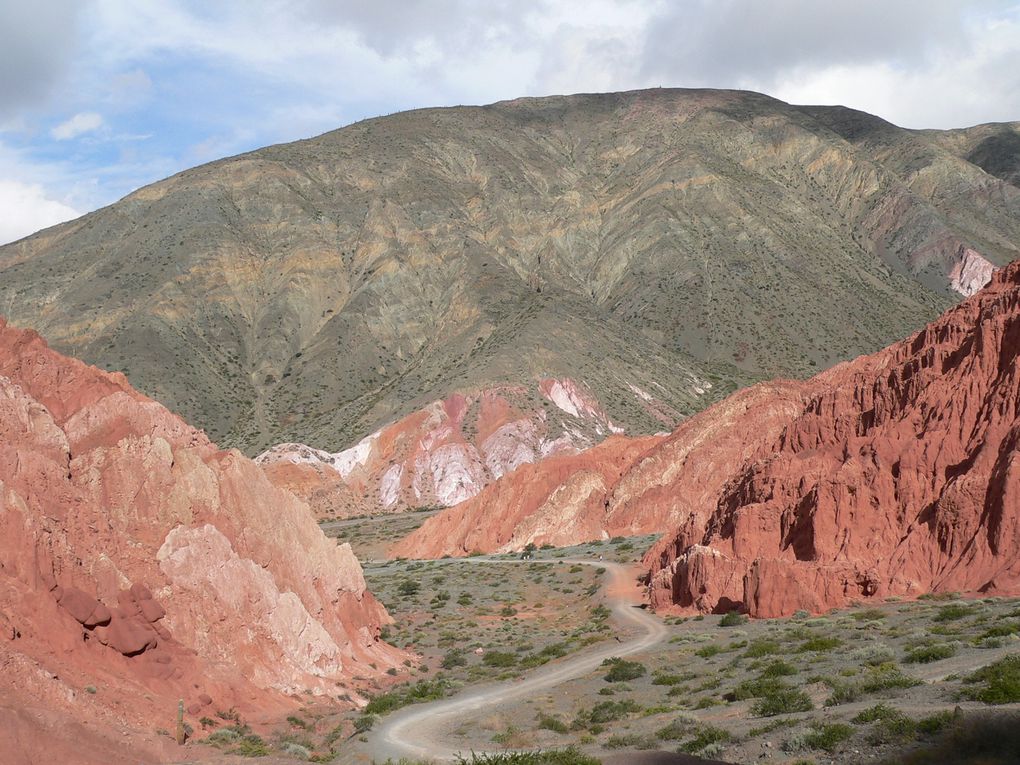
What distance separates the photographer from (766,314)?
145000 mm

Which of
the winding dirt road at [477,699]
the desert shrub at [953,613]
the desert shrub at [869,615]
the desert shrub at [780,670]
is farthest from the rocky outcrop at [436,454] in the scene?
the desert shrub at [780,670]

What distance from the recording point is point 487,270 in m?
146

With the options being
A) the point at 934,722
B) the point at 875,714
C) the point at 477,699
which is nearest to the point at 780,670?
the point at 875,714

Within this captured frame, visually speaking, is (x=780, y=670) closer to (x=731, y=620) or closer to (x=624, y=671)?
(x=624, y=671)

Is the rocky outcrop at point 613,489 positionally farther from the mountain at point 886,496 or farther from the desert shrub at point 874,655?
the desert shrub at point 874,655

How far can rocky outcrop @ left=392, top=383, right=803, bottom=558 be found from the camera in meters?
70.3

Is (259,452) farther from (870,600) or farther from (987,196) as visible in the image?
(987,196)

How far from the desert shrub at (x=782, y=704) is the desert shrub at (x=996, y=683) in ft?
10.2

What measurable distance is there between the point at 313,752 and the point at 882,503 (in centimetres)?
2569

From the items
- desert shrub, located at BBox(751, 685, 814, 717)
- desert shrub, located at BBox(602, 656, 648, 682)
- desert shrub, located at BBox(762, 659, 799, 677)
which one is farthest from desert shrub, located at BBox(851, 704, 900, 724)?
desert shrub, located at BBox(602, 656, 648, 682)

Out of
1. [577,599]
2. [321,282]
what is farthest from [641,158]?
[577,599]

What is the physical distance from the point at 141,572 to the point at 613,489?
53554mm

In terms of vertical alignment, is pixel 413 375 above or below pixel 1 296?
below

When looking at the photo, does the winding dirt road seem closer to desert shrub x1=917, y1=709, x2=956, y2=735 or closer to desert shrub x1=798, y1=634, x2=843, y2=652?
desert shrub x1=798, y1=634, x2=843, y2=652
